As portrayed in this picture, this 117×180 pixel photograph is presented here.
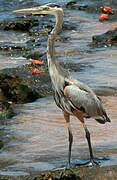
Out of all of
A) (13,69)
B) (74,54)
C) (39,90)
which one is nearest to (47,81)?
(39,90)

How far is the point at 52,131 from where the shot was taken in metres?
8.80

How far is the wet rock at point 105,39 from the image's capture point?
1643cm

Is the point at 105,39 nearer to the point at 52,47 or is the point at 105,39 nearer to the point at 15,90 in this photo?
the point at 15,90

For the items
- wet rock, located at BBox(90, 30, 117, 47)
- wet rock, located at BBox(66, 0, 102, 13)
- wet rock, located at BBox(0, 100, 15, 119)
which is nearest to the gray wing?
wet rock, located at BBox(0, 100, 15, 119)

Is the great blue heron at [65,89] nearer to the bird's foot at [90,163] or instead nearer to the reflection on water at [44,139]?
the bird's foot at [90,163]

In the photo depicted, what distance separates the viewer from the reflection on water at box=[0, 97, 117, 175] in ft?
22.9

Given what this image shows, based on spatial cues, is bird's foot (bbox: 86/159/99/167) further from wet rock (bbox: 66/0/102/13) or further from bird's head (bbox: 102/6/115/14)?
wet rock (bbox: 66/0/102/13)

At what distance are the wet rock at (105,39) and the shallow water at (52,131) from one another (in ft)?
3.77

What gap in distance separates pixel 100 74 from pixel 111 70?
51 cm

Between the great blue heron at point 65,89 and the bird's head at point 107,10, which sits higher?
the great blue heron at point 65,89

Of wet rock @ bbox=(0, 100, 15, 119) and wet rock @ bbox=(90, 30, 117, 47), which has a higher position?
wet rock @ bbox=(0, 100, 15, 119)

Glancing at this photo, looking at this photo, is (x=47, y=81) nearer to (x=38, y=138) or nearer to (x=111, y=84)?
(x=111, y=84)

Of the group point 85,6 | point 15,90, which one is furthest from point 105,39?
point 85,6

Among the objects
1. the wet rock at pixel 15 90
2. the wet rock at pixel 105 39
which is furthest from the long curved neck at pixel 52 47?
the wet rock at pixel 105 39
